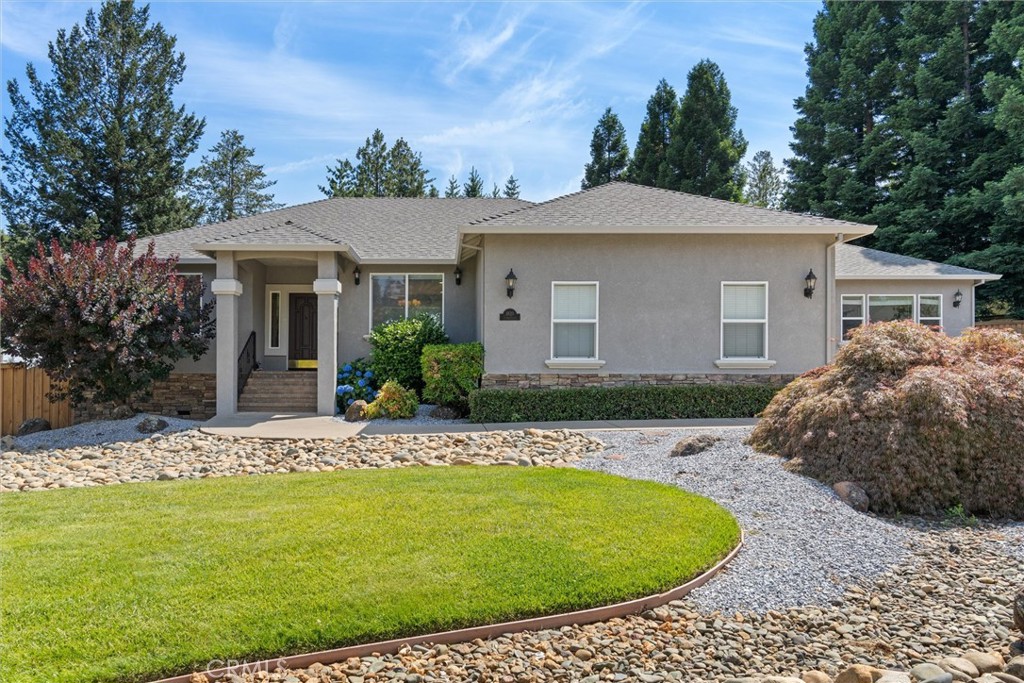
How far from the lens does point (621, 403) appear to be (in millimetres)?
11391

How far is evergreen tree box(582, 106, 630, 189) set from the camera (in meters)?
32.8

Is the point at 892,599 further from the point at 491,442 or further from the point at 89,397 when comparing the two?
the point at 89,397

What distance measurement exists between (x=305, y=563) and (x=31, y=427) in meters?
11.4

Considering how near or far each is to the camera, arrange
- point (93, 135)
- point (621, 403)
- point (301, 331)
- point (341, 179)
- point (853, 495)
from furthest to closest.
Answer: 1. point (341, 179)
2. point (93, 135)
3. point (301, 331)
4. point (621, 403)
5. point (853, 495)

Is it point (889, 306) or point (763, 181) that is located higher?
point (763, 181)

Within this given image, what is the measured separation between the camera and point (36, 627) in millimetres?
3145

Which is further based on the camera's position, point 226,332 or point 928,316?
point 928,316

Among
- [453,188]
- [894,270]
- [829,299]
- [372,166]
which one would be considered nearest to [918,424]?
[829,299]

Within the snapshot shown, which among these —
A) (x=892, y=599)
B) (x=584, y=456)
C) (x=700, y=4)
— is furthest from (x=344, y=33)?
(x=892, y=599)

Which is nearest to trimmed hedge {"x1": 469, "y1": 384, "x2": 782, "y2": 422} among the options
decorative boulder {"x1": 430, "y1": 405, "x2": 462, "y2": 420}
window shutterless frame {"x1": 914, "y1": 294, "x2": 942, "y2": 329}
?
decorative boulder {"x1": 430, "y1": 405, "x2": 462, "y2": 420}

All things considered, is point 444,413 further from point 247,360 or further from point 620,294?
point 247,360

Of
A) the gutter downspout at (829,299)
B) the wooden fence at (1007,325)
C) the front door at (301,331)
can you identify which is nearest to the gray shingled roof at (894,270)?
the wooden fence at (1007,325)

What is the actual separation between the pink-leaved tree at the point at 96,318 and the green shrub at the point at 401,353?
3.87m

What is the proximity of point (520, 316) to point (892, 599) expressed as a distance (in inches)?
338
